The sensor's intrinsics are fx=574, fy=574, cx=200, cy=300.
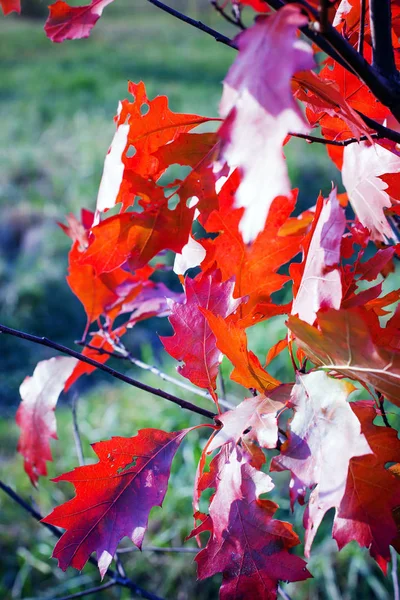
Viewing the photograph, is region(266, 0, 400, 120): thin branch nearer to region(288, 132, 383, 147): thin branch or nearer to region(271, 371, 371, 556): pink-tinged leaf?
region(288, 132, 383, 147): thin branch

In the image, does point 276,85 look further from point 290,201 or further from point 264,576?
point 264,576

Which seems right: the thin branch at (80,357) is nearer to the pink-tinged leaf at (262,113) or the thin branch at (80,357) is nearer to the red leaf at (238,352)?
the red leaf at (238,352)

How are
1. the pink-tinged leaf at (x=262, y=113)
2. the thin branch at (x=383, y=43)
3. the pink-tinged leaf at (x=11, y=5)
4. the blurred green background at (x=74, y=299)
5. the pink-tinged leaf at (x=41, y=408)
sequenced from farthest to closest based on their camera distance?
the blurred green background at (x=74, y=299) < the pink-tinged leaf at (x=41, y=408) < the pink-tinged leaf at (x=11, y=5) < the thin branch at (x=383, y=43) < the pink-tinged leaf at (x=262, y=113)

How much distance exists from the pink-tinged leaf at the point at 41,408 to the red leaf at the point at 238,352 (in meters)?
0.28

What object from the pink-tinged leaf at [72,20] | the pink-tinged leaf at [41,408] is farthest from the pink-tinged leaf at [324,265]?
the pink-tinged leaf at [41,408]

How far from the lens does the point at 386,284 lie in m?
2.52

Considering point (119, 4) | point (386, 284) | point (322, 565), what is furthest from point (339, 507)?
point (119, 4)

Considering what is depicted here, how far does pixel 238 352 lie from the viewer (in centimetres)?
46

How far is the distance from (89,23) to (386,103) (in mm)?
257

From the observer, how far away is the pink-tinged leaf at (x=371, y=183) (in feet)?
1.54

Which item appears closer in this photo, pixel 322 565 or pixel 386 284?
pixel 322 565

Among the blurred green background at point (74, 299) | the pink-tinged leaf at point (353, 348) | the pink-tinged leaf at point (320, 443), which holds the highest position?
the pink-tinged leaf at point (353, 348)

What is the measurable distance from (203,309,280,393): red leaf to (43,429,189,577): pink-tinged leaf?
103 millimetres

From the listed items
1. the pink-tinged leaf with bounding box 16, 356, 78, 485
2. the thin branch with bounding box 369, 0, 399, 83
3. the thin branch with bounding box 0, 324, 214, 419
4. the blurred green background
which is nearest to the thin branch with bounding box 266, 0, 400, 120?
the thin branch with bounding box 369, 0, 399, 83
